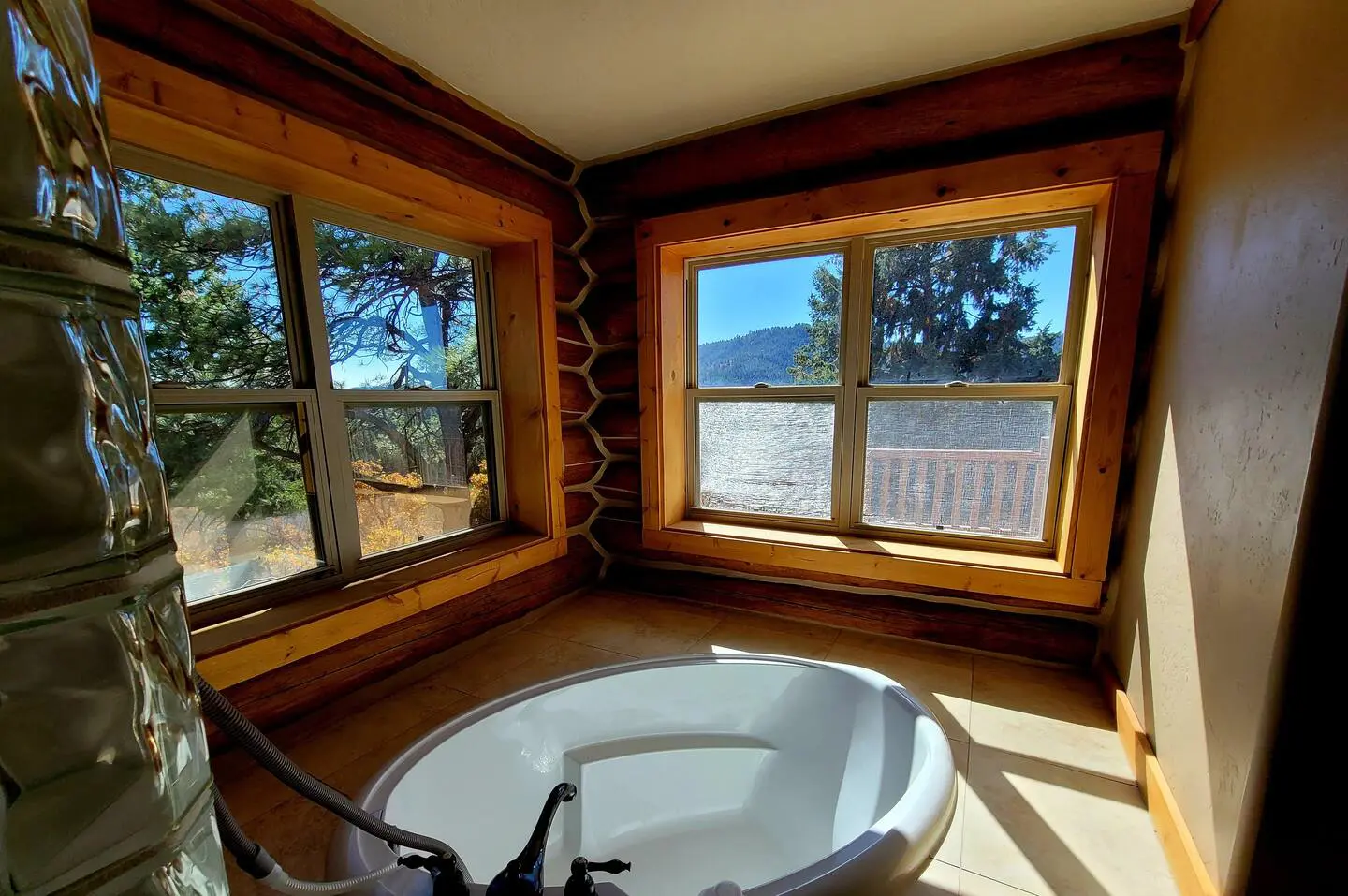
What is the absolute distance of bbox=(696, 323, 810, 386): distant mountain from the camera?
221 centimetres

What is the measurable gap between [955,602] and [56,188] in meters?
2.25

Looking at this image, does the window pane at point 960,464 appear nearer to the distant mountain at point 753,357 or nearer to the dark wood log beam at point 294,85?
the distant mountain at point 753,357

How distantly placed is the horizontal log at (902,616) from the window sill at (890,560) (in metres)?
0.09

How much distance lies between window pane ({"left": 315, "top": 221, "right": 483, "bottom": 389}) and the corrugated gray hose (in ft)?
4.21

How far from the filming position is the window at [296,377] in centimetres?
125

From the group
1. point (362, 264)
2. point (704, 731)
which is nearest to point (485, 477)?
point (362, 264)

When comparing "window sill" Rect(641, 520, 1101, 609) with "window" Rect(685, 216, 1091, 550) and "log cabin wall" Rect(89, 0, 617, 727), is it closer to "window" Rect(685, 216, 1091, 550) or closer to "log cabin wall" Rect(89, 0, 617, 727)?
"window" Rect(685, 216, 1091, 550)

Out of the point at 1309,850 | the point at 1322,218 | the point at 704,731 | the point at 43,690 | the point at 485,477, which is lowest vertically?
the point at 704,731

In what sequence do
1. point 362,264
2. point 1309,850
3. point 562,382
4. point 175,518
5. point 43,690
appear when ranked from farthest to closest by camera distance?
1. point 562,382
2. point 362,264
3. point 175,518
4. point 1309,850
5. point 43,690

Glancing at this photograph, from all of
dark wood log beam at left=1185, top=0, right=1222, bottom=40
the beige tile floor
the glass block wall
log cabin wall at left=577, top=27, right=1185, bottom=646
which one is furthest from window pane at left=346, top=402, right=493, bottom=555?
dark wood log beam at left=1185, top=0, right=1222, bottom=40

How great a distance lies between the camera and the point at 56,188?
11.0 inches

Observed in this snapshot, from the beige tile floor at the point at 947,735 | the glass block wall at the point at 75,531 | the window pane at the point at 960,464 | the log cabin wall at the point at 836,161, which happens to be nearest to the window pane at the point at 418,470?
the beige tile floor at the point at 947,735

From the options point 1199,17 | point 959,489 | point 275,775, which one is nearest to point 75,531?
point 275,775

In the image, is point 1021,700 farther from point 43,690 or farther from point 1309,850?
point 43,690
